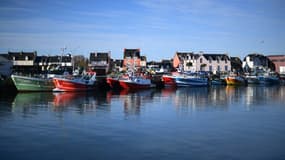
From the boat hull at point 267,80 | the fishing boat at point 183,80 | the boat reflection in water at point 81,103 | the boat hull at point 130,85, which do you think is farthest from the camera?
the boat hull at point 267,80

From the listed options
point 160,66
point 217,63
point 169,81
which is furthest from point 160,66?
point 169,81

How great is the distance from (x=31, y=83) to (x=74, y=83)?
753cm

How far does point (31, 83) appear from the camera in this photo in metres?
52.5

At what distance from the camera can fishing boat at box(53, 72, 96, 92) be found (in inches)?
2188

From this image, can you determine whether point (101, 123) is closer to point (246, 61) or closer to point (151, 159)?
point (151, 159)

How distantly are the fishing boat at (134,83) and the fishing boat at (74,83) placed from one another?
20.9 ft

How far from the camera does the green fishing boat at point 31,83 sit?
51.2 meters

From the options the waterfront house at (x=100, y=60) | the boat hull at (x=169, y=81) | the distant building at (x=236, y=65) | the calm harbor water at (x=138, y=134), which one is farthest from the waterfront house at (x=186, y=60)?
the calm harbor water at (x=138, y=134)

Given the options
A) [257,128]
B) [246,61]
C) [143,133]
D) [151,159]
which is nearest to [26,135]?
[143,133]

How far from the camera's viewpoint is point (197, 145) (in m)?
19.1

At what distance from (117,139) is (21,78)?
34.9m

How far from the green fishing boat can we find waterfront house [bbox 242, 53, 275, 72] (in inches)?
3468

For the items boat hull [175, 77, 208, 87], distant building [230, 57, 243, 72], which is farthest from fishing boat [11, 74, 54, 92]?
distant building [230, 57, 243, 72]

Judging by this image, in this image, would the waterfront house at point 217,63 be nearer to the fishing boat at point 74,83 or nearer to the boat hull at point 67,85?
the fishing boat at point 74,83
